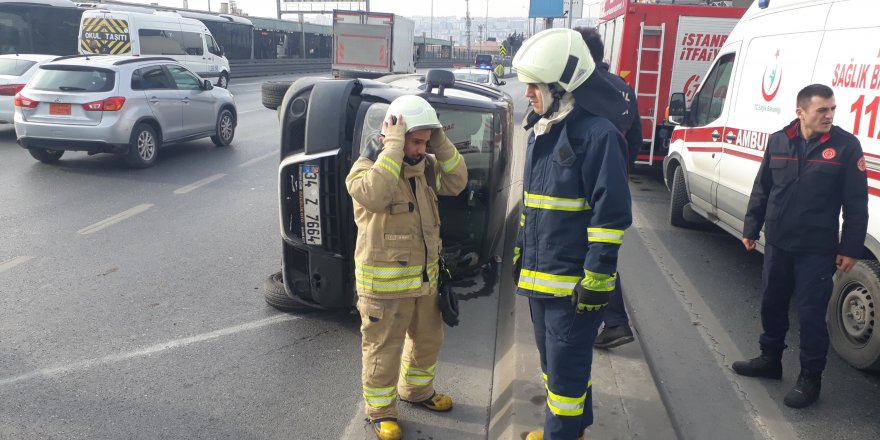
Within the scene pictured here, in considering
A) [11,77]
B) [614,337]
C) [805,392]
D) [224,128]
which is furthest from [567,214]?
[11,77]

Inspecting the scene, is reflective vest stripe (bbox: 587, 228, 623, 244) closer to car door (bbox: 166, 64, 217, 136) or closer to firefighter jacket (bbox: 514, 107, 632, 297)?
firefighter jacket (bbox: 514, 107, 632, 297)

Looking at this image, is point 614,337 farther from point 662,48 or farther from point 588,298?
point 662,48

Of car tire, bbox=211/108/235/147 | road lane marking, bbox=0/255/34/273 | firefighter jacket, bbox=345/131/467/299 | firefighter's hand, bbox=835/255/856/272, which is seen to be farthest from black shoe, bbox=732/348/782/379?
car tire, bbox=211/108/235/147

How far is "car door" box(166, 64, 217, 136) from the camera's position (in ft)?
37.4

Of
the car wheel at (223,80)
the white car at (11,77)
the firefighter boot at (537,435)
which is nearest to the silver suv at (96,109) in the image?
the white car at (11,77)

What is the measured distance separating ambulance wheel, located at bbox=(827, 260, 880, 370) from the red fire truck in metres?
5.60

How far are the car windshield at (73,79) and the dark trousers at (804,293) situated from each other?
9.18 meters

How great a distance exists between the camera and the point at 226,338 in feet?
15.1

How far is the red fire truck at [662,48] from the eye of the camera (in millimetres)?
9930

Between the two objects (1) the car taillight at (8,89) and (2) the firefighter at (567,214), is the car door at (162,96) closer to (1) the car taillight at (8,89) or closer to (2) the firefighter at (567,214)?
(1) the car taillight at (8,89)

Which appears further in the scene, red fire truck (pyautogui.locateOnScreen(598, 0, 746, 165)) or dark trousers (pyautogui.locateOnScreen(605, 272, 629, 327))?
red fire truck (pyautogui.locateOnScreen(598, 0, 746, 165))

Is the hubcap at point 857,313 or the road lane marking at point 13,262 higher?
the hubcap at point 857,313

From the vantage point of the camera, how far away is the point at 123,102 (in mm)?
9945

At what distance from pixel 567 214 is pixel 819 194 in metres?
1.79
